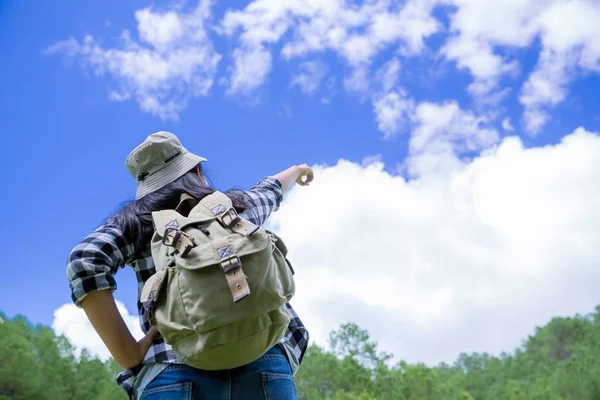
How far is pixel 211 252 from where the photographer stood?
32.6 inches

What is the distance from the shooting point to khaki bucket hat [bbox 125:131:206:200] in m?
1.10

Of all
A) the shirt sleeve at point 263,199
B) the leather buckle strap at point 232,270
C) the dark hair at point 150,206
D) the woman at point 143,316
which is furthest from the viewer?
the shirt sleeve at point 263,199

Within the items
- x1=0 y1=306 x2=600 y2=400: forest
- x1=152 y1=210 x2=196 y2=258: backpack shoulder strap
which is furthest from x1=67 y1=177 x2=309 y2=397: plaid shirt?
x1=0 y1=306 x2=600 y2=400: forest

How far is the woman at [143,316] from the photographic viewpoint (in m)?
0.89

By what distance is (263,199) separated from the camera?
1.22 m

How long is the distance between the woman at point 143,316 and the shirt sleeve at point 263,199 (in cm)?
2

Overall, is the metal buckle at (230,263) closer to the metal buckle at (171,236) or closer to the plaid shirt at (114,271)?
the metal buckle at (171,236)

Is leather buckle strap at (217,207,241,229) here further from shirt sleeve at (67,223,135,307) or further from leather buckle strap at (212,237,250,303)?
shirt sleeve at (67,223,135,307)

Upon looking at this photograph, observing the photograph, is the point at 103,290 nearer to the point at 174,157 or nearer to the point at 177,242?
the point at 177,242

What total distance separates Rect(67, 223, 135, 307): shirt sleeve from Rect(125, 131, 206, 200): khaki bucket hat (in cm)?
12

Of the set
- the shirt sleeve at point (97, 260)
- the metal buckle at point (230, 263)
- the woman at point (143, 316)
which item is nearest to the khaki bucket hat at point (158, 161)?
the woman at point (143, 316)

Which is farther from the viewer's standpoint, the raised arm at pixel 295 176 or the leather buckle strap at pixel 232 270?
the raised arm at pixel 295 176

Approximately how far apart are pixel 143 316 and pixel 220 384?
18 cm

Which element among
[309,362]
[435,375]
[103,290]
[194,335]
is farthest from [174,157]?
[435,375]
